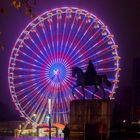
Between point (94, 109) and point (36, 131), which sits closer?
point (94, 109)

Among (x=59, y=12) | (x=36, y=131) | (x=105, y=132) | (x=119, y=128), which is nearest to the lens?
(x=105, y=132)

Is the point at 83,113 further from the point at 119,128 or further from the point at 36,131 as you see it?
the point at 36,131

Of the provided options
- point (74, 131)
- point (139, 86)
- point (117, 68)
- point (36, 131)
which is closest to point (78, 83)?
point (74, 131)

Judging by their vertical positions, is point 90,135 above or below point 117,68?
below

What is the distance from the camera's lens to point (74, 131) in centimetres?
2764

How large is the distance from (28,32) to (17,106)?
22.6 ft

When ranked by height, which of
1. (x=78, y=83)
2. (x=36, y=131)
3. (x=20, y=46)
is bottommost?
(x=36, y=131)

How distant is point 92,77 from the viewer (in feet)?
94.5

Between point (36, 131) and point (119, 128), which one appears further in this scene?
point (36, 131)

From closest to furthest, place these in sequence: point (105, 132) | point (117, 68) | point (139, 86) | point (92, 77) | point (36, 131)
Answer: point (105, 132), point (92, 77), point (117, 68), point (36, 131), point (139, 86)

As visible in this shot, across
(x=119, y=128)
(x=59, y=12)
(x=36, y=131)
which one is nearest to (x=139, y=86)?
(x=36, y=131)

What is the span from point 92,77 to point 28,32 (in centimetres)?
1901

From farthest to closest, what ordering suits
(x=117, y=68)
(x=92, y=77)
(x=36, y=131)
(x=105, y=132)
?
1. (x=36, y=131)
2. (x=117, y=68)
3. (x=92, y=77)
4. (x=105, y=132)

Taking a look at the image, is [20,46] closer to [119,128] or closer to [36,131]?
[119,128]
